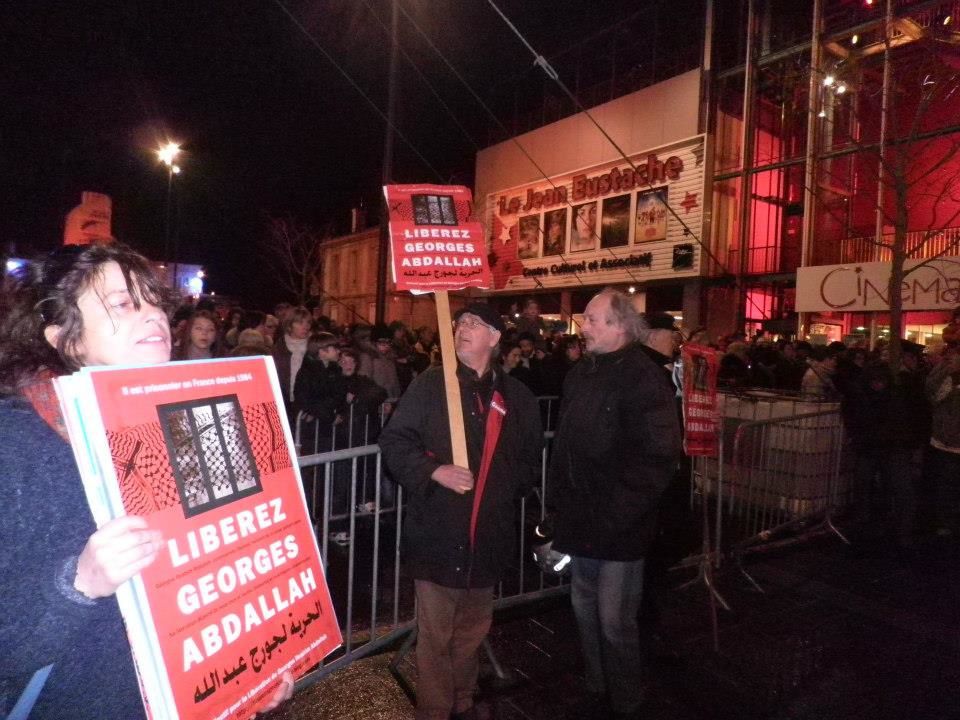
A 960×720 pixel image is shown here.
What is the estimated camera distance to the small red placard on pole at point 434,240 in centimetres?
333

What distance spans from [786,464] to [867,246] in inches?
485

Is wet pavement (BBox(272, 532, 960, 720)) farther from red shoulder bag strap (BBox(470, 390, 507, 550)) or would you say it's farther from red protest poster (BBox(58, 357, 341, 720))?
red protest poster (BBox(58, 357, 341, 720))

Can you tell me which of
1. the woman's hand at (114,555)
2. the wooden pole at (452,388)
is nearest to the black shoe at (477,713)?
the wooden pole at (452,388)

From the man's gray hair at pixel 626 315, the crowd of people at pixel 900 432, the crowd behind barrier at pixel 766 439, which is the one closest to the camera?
→ the man's gray hair at pixel 626 315

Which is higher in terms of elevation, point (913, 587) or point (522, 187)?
point (522, 187)

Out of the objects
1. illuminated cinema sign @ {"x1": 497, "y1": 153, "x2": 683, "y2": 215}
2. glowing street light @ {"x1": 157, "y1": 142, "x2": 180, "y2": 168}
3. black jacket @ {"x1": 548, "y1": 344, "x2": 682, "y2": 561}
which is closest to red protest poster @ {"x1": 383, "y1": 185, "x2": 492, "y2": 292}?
black jacket @ {"x1": 548, "y1": 344, "x2": 682, "y2": 561}

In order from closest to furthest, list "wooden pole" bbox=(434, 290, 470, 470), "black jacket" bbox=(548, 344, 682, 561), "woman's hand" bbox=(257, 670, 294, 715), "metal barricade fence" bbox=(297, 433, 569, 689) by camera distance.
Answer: "woman's hand" bbox=(257, 670, 294, 715) < "wooden pole" bbox=(434, 290, 470, 470) < "black jacket" bbox=(548, 344, 682, 561) < "metal barricade fence" bbox=(297, 433, 569, 689)

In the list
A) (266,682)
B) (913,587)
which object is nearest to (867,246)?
(913,587)

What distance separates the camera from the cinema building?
14.9 m

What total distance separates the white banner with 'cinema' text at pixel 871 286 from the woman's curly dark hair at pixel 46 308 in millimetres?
12770

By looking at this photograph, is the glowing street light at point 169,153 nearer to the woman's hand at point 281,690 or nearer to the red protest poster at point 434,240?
the red protest poster at point 434,240

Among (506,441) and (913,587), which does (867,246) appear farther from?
(506,441)

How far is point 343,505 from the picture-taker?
671 centimetres

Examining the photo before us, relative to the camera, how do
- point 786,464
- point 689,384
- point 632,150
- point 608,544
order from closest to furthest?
point 608,544 → point 689,384 → point 786,464 → point 632,150
